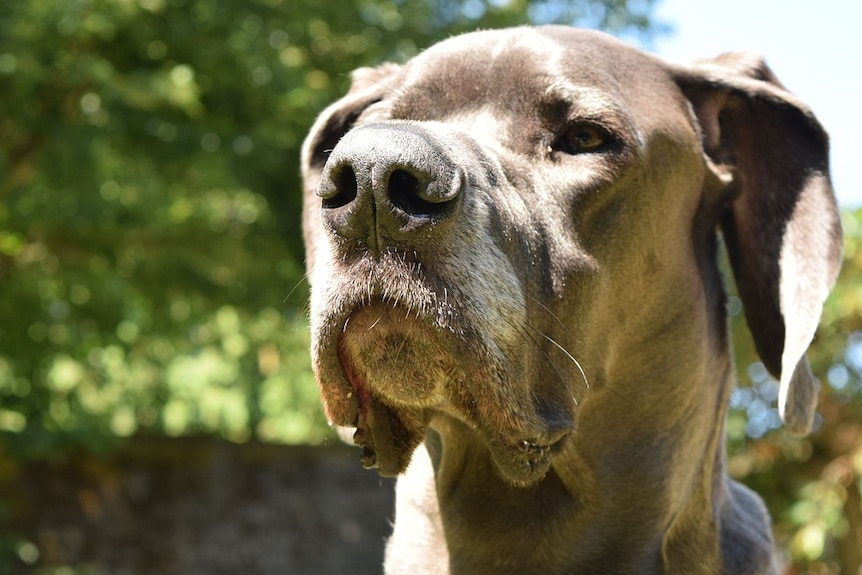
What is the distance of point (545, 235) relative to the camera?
243 centimetres

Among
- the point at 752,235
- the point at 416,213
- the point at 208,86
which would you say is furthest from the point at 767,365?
the point at 208,86

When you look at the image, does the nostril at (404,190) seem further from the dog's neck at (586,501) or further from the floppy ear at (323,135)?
the floppy ear at (323,135)

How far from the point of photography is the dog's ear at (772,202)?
9.11 ft

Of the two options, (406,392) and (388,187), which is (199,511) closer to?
(406,392)

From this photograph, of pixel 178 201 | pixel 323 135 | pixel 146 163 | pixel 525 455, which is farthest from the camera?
pixel 178 201

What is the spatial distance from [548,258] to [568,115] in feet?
1.16

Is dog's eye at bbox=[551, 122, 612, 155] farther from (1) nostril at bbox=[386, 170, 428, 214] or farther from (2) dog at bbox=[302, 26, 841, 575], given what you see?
(1) nostril at bbox=[386, 170, 428, 214]

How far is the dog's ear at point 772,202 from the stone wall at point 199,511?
25.8 ft

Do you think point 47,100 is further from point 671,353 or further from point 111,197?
point 671,353

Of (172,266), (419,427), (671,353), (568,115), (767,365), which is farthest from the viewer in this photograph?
(172,266)

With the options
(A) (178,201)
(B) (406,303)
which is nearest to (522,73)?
(B) (406,303)

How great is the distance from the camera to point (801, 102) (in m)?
2.91

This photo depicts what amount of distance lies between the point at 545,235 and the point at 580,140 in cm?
29

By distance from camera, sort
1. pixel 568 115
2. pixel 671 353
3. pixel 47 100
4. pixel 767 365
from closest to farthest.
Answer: pixel 568 115
pixel 671 353
pixel 767 365
pixel 47 100
